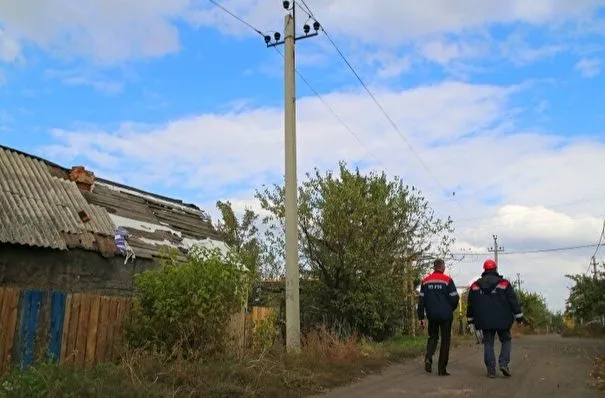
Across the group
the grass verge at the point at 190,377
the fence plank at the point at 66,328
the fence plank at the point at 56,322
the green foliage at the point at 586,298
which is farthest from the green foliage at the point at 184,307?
the green foliage at the point at 586,298

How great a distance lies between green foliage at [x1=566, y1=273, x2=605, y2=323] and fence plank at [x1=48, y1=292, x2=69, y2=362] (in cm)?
3077

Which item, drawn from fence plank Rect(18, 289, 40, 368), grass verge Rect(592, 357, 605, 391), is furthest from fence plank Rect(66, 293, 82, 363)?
grass verge Rect(592, 357, 605, 391)

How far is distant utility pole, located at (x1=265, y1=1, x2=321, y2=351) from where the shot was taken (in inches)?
470

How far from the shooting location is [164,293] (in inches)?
389

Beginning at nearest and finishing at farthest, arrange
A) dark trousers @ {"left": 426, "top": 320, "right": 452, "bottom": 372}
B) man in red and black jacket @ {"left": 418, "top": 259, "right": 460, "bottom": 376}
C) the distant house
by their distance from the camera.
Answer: dark trousers @ {"left": 426, "top": 320, "right": 452, "bottom": 372} → man in red and black jacket @ {"left": 418, "top": 259, "right": 460, "bottom": 376} → the distant house

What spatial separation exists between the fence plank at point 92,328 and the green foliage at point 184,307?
2.03 ft

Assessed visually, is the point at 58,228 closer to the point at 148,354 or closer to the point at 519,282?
the point at 148,354

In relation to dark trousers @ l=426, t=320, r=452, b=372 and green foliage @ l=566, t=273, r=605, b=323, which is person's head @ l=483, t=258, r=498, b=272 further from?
green foliage @ l=566, t=273, r=605, b=323

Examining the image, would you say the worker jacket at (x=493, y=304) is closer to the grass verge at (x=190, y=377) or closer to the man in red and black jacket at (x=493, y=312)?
the man in red and black jacket at (x=493, y=312)

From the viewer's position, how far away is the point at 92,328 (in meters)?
9.39

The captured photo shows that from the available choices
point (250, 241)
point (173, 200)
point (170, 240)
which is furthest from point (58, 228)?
point (250, 241)

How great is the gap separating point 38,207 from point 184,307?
4918mm

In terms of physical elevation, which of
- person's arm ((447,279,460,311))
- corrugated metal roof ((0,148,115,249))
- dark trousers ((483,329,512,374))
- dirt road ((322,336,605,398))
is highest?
corrugated metal roof ((0,148,115,249))

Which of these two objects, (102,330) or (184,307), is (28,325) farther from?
(184,307)
